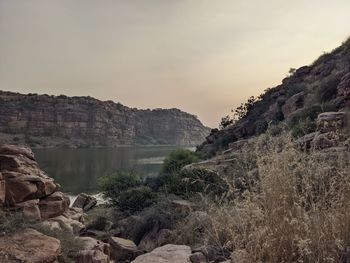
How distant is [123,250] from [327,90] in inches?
409

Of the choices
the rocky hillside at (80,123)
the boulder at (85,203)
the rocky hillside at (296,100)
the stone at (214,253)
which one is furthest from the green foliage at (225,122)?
the rocky hillside at (80,123)

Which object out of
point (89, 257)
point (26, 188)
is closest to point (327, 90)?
point (26, 188)

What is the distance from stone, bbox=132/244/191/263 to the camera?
17.8 feet

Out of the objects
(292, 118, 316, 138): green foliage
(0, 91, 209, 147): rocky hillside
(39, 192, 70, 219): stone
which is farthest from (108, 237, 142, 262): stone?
(0, 91, 209, 147): rocky hillside

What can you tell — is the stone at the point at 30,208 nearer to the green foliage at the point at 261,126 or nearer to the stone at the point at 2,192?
the stone at the point at 2,192

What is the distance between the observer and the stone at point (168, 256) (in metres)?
5.43

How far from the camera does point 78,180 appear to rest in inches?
1200

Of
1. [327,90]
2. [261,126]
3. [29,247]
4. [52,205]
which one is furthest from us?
[261,126]

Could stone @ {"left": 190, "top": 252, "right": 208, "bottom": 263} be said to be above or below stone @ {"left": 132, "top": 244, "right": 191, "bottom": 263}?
above

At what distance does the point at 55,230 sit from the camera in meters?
7.39

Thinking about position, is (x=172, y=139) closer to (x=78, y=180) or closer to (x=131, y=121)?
(x=131, y=121)

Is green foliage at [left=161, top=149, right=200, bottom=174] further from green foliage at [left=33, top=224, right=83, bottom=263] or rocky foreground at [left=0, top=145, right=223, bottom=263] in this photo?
green foliage at [left=33, top=224, right=83, bottom=263]

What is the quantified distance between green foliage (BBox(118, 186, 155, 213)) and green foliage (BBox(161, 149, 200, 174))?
12.2 feet

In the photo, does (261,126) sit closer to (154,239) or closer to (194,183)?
(194,183)
